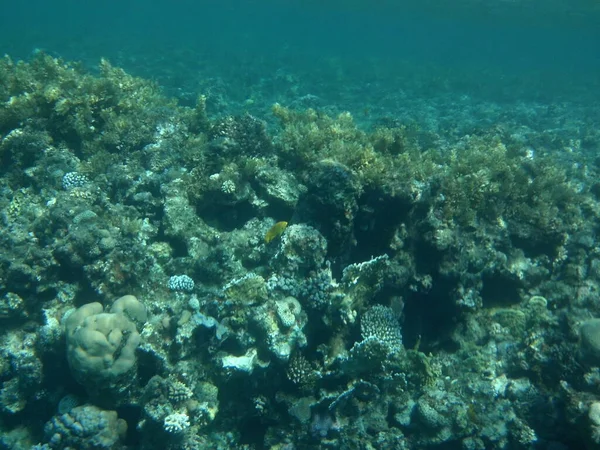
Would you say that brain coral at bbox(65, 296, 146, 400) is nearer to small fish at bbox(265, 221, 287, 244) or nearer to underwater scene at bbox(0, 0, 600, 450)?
underwater scene at bbox(0, 0, 600, 450)

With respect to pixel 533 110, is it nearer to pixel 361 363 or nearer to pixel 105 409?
pixel 361 363

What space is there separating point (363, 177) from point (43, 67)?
33.5 ft

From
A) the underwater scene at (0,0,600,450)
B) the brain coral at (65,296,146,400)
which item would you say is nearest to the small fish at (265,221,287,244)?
the underwater scene at (0,0,600,450)

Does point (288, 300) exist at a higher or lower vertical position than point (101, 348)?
higher

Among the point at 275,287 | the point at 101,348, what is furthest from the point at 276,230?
the point at 101,348

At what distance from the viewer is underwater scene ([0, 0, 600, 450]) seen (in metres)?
5.43

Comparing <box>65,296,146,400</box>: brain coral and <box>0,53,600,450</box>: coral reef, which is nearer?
<box>65,296,146,400</box>: brain coral

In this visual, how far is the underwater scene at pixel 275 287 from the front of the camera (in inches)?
214

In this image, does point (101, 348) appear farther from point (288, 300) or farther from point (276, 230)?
point (276, 230)

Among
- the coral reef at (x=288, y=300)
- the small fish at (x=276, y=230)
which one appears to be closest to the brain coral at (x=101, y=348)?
the coral reef at (x=288, y=300)

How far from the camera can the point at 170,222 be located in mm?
7410

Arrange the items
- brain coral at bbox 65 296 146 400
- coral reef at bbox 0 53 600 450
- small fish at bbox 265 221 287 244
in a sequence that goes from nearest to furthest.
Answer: brain coral at bbox 65 296 146 400, coral reef at bbox 0 53 600 450, small fish at bbox 265 221 287 244

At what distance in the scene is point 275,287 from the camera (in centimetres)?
604

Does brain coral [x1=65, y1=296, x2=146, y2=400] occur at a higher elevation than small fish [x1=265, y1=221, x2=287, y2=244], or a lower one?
lower
